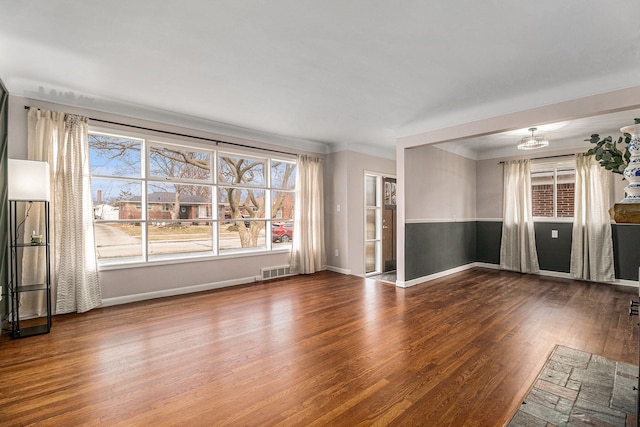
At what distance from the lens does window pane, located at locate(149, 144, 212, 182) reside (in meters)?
4.39

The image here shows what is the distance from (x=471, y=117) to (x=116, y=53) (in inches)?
163

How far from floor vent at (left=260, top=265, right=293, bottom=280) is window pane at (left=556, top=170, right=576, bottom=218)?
5.32 meters

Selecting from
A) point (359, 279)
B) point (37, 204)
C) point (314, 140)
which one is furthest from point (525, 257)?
point (37, 204)

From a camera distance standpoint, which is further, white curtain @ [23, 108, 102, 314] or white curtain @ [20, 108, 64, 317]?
white curtain @ [23, 108, 102, 314]

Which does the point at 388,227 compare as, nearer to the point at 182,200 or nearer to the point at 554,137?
the point at 554,137

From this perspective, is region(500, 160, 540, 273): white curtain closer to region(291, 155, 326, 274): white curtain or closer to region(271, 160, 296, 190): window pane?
region(291, 155, 326, 274): white curtain

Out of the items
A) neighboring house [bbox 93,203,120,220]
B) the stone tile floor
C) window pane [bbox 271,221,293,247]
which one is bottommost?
the stone tile floor

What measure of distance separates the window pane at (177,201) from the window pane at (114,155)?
0.33 meters

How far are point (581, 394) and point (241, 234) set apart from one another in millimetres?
4595

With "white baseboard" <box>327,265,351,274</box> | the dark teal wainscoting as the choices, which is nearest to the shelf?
"white baseboard" <box>327,265,351,274</box>

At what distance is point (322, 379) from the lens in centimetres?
221

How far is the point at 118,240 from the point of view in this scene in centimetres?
414

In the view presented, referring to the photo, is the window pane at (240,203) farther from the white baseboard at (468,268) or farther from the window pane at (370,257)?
the white baseboard at (468,268)

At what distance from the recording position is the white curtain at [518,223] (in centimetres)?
602
